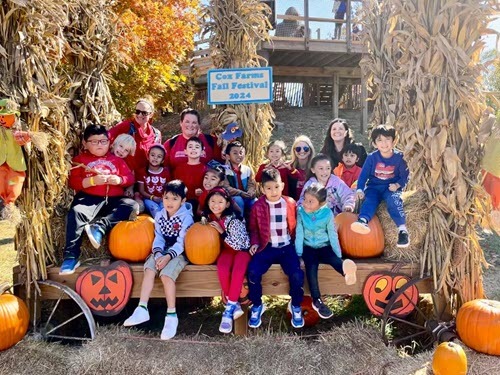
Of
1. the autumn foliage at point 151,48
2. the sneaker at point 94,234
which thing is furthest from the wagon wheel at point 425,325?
the autumn foliage at point 151,48

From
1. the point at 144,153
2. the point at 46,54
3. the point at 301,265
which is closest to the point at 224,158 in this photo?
the point at 144,153

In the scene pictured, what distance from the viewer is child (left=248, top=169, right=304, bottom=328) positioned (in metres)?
3.42

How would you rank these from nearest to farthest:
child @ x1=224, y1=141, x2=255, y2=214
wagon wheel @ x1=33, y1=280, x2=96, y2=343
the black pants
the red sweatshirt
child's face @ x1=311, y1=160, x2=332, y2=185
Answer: wagon wheel @ x1=33, y1=280, x2=96, y2=343, the black pants, the red sweatshirt, child's face @ x1=311, y1=160, x2=332, y2=185, child @ x1=224, y1=141, x2=255, y2=214

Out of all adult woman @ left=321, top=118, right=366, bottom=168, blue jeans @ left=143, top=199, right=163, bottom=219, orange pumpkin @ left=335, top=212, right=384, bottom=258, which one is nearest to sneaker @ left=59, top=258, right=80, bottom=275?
blue jeans @ left=143, top=199, right=163, bottom=219

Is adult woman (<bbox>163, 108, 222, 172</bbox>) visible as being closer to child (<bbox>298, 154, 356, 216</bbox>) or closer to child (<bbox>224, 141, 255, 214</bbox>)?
child (<bbox>224, 141, 255, 214</bbox>)

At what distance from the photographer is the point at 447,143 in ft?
11.0

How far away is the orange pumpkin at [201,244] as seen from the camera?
3531 millimetres

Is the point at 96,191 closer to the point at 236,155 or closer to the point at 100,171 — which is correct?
A: the point at 100,171

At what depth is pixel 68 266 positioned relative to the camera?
138 inches

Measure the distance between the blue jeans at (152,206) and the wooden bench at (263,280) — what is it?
63 centimetres

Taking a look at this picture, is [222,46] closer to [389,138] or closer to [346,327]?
[389,138]

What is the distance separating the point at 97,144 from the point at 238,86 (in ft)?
5.68

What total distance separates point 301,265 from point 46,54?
105 inches

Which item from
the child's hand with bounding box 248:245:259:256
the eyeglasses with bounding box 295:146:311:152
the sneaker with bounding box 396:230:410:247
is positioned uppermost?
the eyeglasses with bounding box 295:146:311:152
